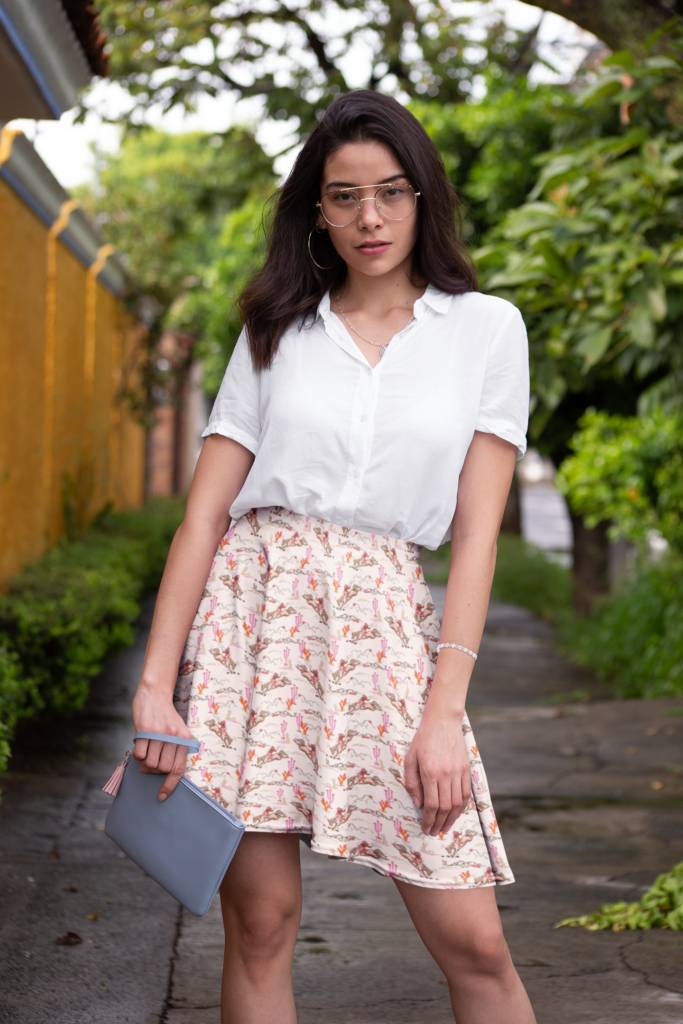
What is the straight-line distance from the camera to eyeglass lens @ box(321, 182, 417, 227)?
1.88 meters

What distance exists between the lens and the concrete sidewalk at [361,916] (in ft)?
8.55

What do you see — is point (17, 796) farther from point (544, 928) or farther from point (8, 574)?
point (544, 928)

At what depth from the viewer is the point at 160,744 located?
69.5 inches

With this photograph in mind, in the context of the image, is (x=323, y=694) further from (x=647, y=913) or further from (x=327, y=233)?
(x=647, y=913)

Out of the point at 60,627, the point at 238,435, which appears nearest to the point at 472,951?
the point at 238,435

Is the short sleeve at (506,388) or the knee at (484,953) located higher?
the short sleeve at (506,388)

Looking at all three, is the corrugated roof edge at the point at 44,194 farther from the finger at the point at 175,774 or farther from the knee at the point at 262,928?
the knee at the point at 262,928

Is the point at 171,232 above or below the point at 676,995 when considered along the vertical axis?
above

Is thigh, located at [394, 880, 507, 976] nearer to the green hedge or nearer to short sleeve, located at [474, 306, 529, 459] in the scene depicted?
short sleeve, located at [474, 306, 529, 459]

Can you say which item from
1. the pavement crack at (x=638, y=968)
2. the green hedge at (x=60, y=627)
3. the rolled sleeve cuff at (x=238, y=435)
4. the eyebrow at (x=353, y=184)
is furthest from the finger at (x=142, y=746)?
the green hedge at (x=60, y=627)

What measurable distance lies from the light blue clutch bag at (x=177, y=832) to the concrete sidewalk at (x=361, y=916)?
0.93 metres

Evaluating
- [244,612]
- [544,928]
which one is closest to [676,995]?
[544,928]

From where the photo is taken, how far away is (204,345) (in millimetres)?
11898

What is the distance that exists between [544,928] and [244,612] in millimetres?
1868
